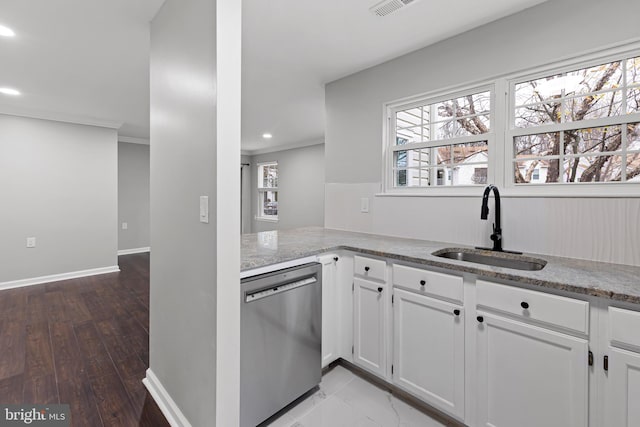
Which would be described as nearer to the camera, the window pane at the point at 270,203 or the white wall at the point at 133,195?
the white wall at the point at 133,195

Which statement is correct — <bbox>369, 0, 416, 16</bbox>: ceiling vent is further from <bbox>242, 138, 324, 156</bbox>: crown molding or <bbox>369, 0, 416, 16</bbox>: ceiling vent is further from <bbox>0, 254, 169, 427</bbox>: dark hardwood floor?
<bbox>242, 138, 324, 156</bbox>: crown molding

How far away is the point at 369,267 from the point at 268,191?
584 cm

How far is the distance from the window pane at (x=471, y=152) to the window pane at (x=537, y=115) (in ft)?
0.79

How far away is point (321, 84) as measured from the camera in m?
3.03

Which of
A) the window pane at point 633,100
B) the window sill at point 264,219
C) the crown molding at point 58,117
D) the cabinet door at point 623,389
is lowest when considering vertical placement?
the cabinet door at point 623,389

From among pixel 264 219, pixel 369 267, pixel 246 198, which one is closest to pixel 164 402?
pixel 369 267

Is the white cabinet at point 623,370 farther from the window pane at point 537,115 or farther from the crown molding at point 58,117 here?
the crown molding at point 58,117

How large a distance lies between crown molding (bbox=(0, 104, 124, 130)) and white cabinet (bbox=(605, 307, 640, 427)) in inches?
223

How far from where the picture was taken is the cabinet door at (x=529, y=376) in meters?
1.19

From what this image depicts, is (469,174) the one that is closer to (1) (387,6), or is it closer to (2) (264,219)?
(1) (387,6)

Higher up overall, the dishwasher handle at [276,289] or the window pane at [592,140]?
the window pane at [592,140]

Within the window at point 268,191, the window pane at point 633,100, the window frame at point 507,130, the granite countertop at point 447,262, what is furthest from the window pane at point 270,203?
the window pane at point 633,100

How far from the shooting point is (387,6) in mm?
1786

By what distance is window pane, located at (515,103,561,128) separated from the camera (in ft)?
5.86
